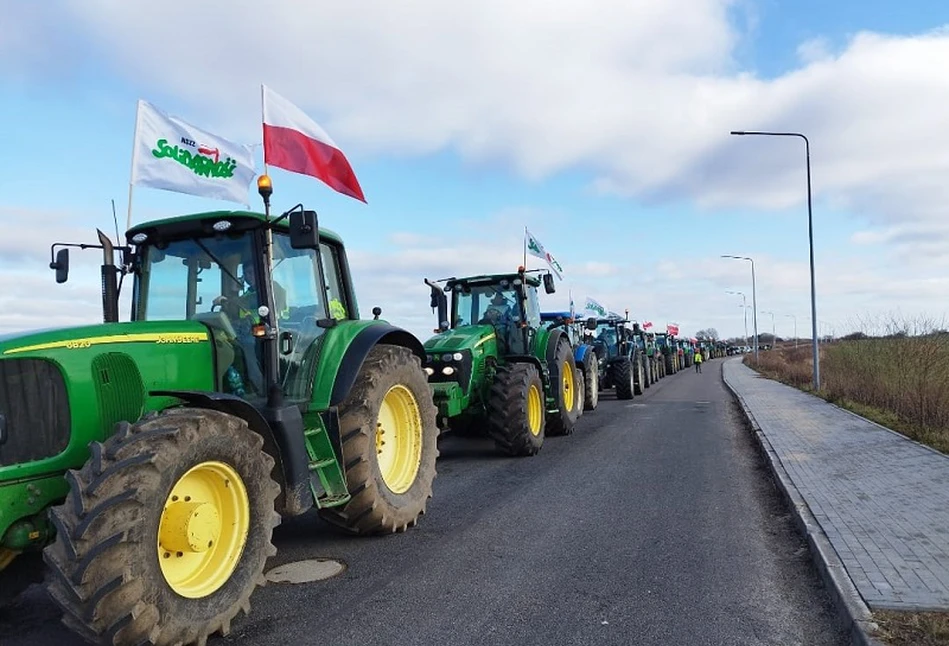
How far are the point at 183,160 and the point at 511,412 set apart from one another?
529 cm

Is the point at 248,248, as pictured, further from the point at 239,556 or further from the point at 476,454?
the point at 476,454

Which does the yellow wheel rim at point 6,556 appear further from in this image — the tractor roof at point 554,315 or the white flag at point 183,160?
the tractor roof at point 554,315

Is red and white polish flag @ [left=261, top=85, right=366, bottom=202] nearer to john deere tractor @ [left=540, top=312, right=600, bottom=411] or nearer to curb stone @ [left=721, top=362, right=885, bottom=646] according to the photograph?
curb stone @ [left=721, top=362, right=885, bottom=646]

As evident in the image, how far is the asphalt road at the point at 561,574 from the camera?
4.02 metres

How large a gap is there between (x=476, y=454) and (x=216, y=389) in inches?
236

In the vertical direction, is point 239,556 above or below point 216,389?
below

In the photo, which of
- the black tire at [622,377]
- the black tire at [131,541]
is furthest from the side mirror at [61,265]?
the black tire at [622,377]

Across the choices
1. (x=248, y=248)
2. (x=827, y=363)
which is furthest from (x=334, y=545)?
(x=827, y=363)

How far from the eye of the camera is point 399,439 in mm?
6414

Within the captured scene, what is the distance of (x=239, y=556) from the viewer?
3.99m

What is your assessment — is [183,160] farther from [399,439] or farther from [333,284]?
[399,439]

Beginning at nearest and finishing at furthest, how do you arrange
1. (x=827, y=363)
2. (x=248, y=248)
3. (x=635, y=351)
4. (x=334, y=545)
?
(x=248, y=248)
(x=334, y=545)
(x=827, y=363)
(x=635, y=351)

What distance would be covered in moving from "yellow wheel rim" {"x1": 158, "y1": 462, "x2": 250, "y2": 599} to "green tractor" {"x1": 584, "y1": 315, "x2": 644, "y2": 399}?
1559 cm

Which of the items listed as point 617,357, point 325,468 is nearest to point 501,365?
point 325,468
